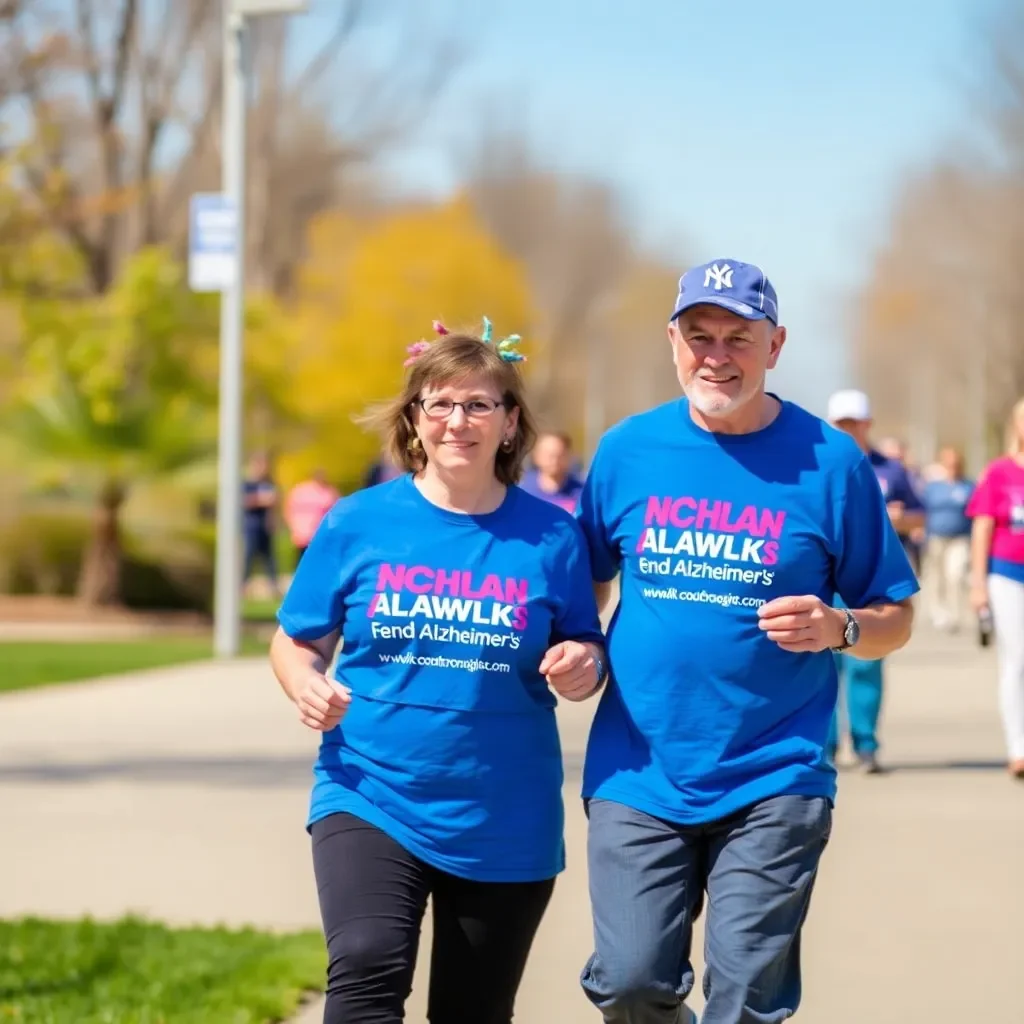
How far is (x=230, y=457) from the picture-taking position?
1717 centimetres

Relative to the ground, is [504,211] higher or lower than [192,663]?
higher

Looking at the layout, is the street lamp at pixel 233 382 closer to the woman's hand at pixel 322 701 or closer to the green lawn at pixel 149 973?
the green lawn at pixel 149 973

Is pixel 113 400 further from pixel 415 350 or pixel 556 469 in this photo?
pixel 415 350

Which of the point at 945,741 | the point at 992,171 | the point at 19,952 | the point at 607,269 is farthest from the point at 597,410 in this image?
the point at 19,952

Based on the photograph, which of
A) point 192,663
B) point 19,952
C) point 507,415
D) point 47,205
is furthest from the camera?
point 47,205

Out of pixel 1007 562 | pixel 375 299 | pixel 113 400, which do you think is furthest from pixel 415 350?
pixel 375 299

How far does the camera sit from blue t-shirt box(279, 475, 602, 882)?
394 centimetres

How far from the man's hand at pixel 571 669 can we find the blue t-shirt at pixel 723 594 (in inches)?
4.7

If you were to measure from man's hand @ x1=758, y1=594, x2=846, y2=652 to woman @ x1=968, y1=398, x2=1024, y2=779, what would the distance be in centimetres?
591

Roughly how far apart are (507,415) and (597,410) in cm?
8523

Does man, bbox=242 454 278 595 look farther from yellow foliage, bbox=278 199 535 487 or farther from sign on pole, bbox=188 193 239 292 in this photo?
yellow foliage, bbox=278 199 535 487

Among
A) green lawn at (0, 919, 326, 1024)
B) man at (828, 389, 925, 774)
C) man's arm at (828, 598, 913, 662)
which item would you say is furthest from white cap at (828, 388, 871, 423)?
man's arm at (828, 598, 913, 662)

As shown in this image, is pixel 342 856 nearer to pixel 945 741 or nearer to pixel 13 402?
pixel 945 741

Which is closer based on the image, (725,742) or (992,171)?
(725,742)
